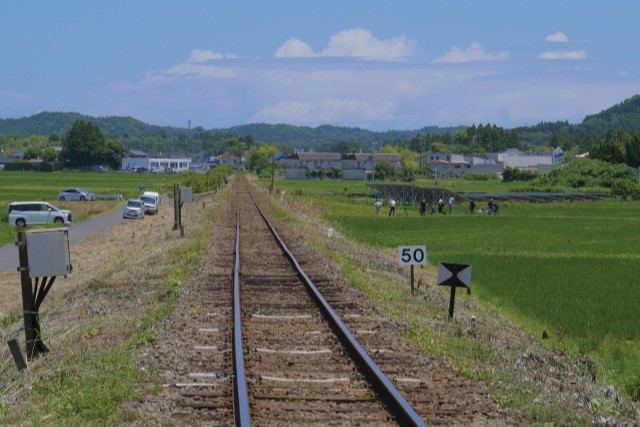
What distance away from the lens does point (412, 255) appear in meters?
20.3

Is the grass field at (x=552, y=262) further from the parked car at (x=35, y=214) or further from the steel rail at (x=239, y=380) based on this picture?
the parked car at (x=35, y=214)

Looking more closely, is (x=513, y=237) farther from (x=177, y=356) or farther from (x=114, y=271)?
(x=177, y=356)

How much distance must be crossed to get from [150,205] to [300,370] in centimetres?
5655

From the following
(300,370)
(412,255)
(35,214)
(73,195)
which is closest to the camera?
(300,370)

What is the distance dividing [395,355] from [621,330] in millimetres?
8662

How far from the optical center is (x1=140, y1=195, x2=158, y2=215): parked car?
6644 centimetres

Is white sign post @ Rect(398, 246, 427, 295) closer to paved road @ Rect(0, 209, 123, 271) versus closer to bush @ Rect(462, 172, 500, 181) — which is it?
paved road @ Rect(0, 209, 123, 271)

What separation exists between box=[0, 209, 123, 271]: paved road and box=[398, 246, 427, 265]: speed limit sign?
15670 millimetres

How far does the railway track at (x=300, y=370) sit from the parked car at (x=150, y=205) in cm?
4800

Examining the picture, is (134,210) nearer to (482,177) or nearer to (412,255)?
(412,255)

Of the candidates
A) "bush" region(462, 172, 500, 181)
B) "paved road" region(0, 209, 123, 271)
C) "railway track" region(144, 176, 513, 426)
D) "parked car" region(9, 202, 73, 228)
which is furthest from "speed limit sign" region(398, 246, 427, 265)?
"bush" region(462, 172, 500, 181)

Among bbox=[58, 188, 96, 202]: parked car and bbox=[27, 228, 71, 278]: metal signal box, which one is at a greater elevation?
bbox=[27, 228, 71, 278]: metal signal box

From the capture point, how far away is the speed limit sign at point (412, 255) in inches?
798

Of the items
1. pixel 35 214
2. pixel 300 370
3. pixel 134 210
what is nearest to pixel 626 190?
pixel 134 210
